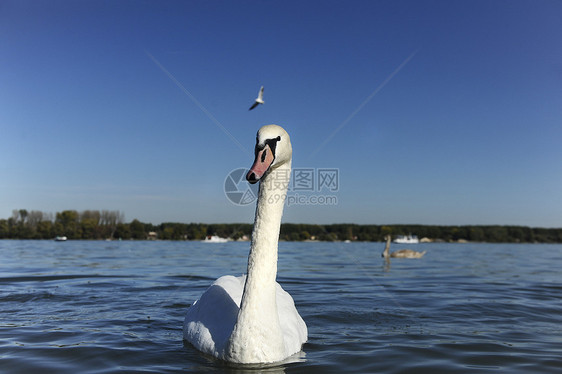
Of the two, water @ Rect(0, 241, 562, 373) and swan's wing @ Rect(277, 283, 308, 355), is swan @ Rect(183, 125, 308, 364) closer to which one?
swan's wing @ Rect(277, 283, 308, 355)

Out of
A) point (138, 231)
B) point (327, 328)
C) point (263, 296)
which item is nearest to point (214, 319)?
point (263, 296)

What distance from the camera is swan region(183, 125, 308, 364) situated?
17.2 feet

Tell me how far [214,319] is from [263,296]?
1.20 m

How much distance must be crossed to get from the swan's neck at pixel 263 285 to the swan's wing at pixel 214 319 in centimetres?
38

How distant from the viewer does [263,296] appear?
5.36 m

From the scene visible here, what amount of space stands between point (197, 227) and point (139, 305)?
4294 inches

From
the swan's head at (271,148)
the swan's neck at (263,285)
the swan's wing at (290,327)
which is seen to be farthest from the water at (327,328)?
the swan's head at (271,148)

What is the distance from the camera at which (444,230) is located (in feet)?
434

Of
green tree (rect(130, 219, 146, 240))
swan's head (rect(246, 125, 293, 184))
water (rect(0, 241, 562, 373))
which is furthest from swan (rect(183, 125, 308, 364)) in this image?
green tree (rect(130, 219, 146, 240))

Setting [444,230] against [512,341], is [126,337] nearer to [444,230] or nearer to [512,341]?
[512,341]

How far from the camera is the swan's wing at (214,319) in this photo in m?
5.72

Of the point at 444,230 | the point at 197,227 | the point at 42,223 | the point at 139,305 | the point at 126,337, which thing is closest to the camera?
the point at 126,337

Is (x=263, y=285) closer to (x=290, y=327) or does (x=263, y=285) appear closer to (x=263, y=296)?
(x=263, y=296)

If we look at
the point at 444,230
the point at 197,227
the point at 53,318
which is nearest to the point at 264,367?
the point at 53,318
